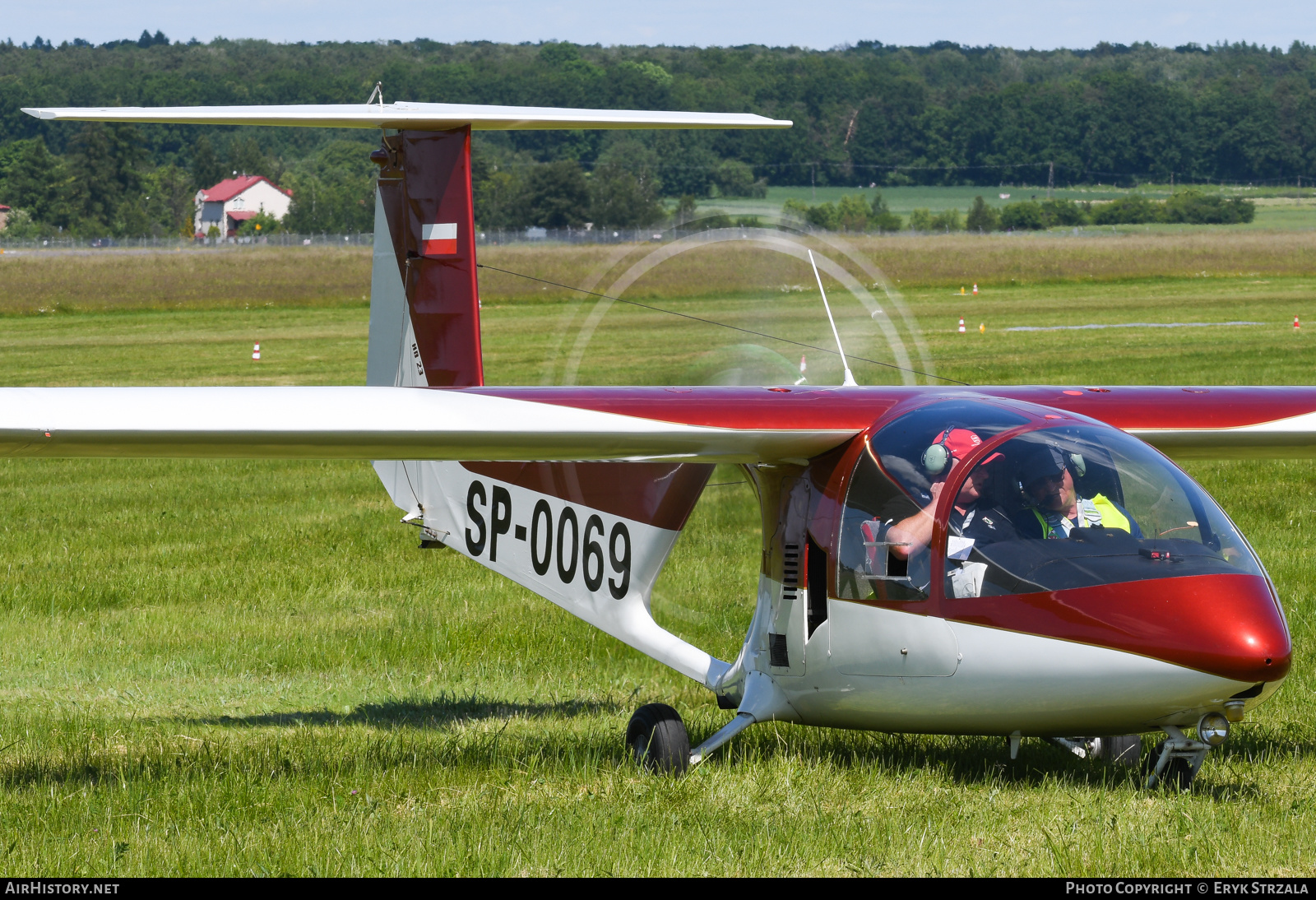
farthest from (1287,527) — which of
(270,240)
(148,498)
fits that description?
(270,240)

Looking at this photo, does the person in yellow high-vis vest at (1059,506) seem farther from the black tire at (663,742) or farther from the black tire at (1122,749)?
the black tire at (663,742)

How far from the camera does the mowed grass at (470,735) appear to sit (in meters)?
5.31

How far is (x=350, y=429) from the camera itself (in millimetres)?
6293

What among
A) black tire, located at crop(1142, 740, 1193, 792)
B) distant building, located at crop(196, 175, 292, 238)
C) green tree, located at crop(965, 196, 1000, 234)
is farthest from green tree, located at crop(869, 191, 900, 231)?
distant building, located at crop(196, 175, 292, 238)

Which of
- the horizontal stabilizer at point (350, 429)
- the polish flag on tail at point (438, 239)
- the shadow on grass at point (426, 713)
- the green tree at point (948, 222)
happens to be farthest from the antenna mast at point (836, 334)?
the green tree at point (948, 222)

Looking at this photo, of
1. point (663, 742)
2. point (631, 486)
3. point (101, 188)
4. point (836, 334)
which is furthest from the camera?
point (101, 188)

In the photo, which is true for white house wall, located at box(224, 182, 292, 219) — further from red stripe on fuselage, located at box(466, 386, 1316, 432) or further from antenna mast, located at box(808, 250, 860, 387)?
red stripe on fuselage, located at box(466, 386, 1316, 432)

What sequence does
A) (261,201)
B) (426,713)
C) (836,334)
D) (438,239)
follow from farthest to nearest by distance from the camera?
1. (261,201)
2. (438,239)
3. (426,713)
4. (836,334)

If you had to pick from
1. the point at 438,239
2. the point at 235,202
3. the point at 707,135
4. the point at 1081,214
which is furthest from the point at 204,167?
the point at 438,239

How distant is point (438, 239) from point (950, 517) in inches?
200

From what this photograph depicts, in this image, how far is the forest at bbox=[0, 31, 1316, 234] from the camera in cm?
11894

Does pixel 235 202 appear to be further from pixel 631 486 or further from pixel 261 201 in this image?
pixel 631 486

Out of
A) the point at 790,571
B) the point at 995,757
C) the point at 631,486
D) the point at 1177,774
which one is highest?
the point at 631,486

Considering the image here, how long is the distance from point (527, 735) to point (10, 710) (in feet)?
10.7
